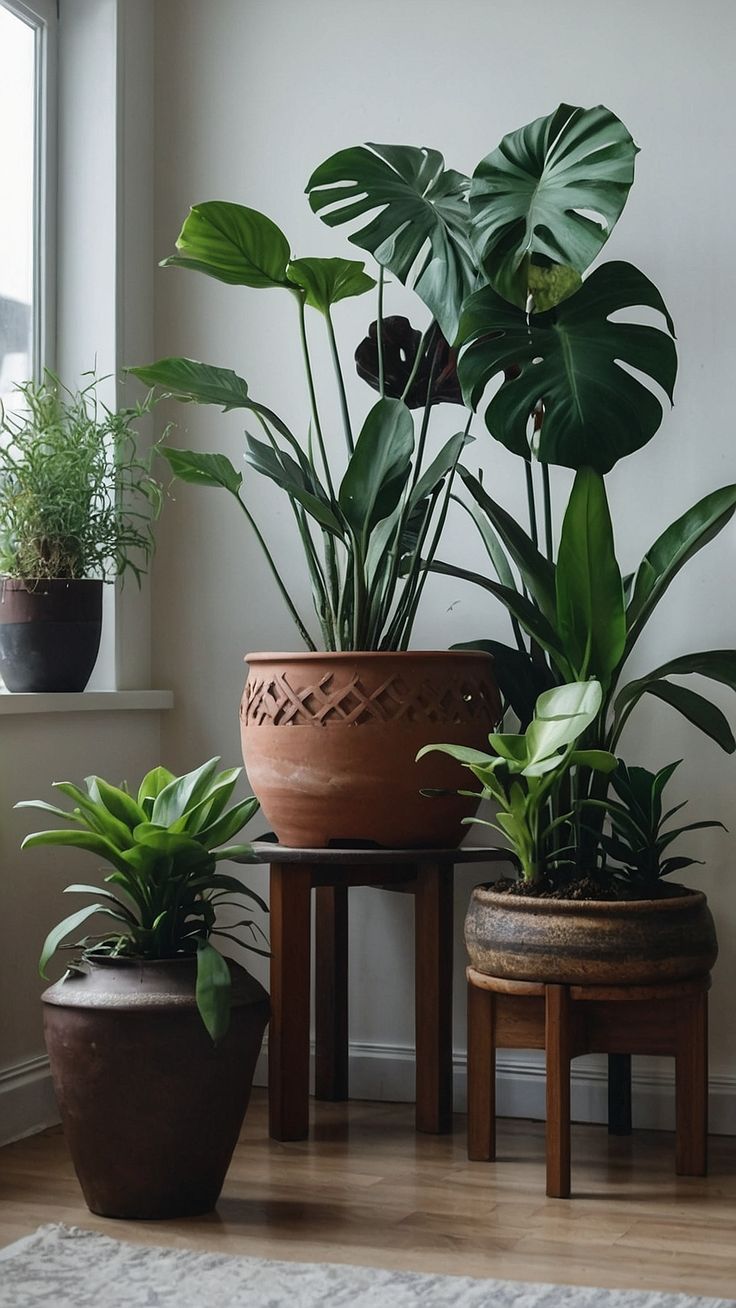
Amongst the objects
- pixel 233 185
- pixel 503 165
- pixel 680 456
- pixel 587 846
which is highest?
pixel 233 185

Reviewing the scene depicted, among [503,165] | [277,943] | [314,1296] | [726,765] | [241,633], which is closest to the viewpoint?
[314,1296]

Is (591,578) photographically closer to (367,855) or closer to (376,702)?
(376,702)

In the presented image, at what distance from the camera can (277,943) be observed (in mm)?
→ 2363

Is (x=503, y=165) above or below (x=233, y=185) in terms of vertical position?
below

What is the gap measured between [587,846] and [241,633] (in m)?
0.88

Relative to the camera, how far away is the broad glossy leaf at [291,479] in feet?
7.41

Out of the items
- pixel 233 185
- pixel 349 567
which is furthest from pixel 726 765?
pixel 233 185

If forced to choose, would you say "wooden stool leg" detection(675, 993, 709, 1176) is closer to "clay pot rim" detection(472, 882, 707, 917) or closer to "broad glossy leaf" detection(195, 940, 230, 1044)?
"clay pot rim" detection(472, 882, 707, 917)

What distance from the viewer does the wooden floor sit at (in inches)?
70.9

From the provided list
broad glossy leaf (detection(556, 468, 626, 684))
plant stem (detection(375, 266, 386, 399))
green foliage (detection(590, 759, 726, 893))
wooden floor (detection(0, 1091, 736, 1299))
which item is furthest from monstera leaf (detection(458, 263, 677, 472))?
wooden floor (detection(0, 1091, 736, 1299))

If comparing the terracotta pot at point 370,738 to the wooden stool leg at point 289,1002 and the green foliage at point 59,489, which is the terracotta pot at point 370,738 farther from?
the green foliage at point 59,489

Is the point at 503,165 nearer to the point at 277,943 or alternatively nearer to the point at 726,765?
the point at 726,765

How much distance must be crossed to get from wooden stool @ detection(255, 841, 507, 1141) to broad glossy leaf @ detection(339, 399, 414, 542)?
54 centimetres

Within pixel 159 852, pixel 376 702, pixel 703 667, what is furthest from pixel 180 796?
pixel 703 667
